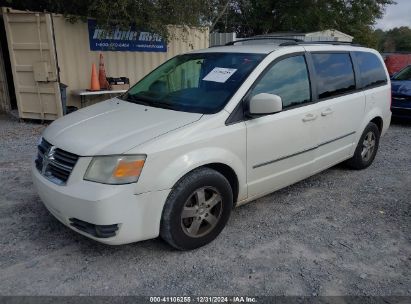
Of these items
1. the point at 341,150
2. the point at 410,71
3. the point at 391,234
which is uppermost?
the point at 410,71

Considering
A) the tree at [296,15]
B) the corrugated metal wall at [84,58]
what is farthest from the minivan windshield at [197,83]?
the tree at [296,15]

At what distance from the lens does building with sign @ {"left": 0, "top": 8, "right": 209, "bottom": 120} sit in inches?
301

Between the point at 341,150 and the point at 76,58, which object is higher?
the point at 76,58

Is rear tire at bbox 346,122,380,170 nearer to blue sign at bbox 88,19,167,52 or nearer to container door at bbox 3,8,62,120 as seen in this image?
blue sign at bbox 88,19,167,52

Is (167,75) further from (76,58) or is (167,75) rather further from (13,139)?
(76,58)

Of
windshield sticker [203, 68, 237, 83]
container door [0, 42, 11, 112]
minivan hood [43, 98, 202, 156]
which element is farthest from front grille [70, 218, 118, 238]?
container door [0, 42, 11, 112]

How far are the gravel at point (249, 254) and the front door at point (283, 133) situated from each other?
17.2 inches

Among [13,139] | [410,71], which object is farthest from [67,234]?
[410,71]

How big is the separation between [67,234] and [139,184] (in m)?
1.17

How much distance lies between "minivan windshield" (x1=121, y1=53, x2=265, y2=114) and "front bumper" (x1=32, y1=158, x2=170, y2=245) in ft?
3.16

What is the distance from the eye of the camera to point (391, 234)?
363cm

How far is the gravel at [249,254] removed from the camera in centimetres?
282

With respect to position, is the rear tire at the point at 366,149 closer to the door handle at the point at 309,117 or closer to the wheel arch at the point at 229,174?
the door handle at the point at 309,117

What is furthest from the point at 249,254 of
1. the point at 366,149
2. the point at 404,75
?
the point at 404,75
